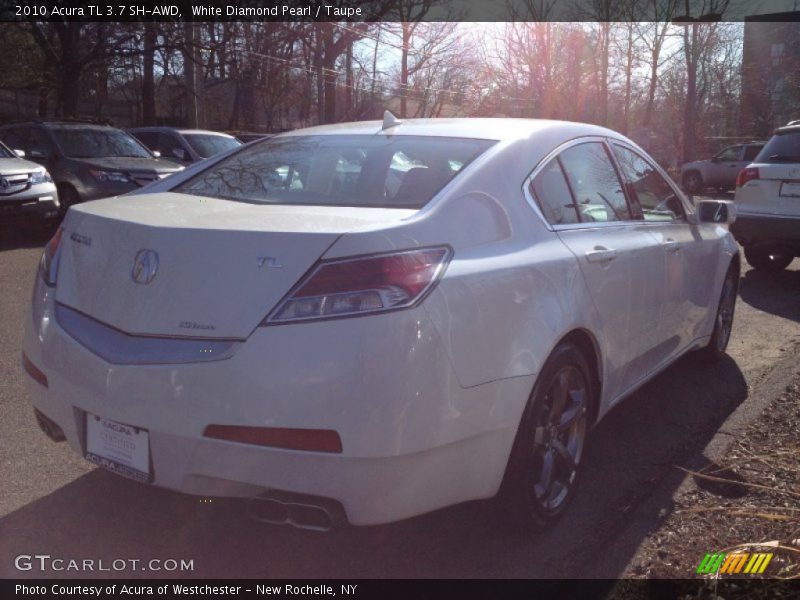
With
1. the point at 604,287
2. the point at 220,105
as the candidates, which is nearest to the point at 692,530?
the point at 604,287

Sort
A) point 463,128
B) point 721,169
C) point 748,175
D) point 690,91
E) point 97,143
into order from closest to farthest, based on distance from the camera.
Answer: point 463,128, point 748,175, point 97,143, point 721,169, point 690,91

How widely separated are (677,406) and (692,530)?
1.72m

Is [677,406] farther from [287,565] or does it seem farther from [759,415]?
[287,565]

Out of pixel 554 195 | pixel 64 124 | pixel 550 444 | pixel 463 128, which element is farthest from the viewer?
pixel 64 124

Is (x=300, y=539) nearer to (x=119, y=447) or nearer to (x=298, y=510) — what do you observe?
(x=298, y=510)

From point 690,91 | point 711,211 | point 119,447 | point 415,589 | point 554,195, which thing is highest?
point 690,91

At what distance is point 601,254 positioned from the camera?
352 cm

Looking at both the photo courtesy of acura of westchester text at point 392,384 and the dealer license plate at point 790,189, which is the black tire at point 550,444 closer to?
the photo courtesy of acura of westchester text at point 392,384

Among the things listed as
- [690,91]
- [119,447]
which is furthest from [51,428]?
[690,91]

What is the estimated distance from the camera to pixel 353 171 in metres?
3.50

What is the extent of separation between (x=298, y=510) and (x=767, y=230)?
7.79 metres

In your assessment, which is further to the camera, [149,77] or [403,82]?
[403,82]

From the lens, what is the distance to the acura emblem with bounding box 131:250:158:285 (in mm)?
2648

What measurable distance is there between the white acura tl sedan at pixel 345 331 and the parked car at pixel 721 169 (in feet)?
83.3
